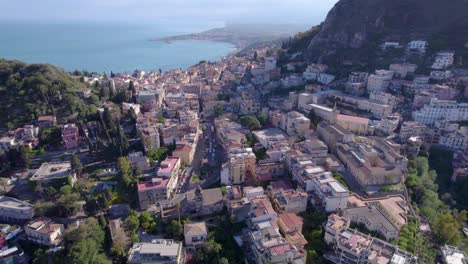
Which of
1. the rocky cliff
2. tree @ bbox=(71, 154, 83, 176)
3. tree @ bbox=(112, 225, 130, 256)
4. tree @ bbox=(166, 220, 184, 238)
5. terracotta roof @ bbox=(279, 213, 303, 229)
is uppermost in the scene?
the rocky cliff

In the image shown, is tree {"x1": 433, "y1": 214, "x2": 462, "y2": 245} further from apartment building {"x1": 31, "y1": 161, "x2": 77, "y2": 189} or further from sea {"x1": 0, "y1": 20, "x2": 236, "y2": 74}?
sea {"x1": 0, "y1": 20, "x2": 236, "y2": 74}

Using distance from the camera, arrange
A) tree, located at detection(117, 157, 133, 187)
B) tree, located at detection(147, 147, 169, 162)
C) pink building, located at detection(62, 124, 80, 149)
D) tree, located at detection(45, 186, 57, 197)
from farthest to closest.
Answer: pink building, located at detection(62, 124, 80, 149)
tree, located at detection(147, 147, 169, 162)
tree, located at detection(117, 157, 133, 187)
tree, located at detection(45, 186, 57, 197)

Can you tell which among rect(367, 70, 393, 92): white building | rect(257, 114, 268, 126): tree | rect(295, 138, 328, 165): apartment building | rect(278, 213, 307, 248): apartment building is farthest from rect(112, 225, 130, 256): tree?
rect(367, 70, 393, 92): white building

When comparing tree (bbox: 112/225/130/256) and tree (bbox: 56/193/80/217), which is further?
tree (bbox: 56/193/80/217)

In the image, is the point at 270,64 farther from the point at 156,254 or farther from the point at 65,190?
the point at 156,254

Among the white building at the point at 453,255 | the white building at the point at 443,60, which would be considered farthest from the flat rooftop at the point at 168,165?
the white building at the point at 443,60

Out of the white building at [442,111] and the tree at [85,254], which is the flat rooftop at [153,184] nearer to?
the tree at [85,254]

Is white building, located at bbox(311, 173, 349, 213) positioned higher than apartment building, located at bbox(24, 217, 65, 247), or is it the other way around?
white building, located at bbox(311, 173, 349, 213)

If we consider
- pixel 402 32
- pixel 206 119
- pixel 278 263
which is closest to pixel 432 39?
pixel 402 32
